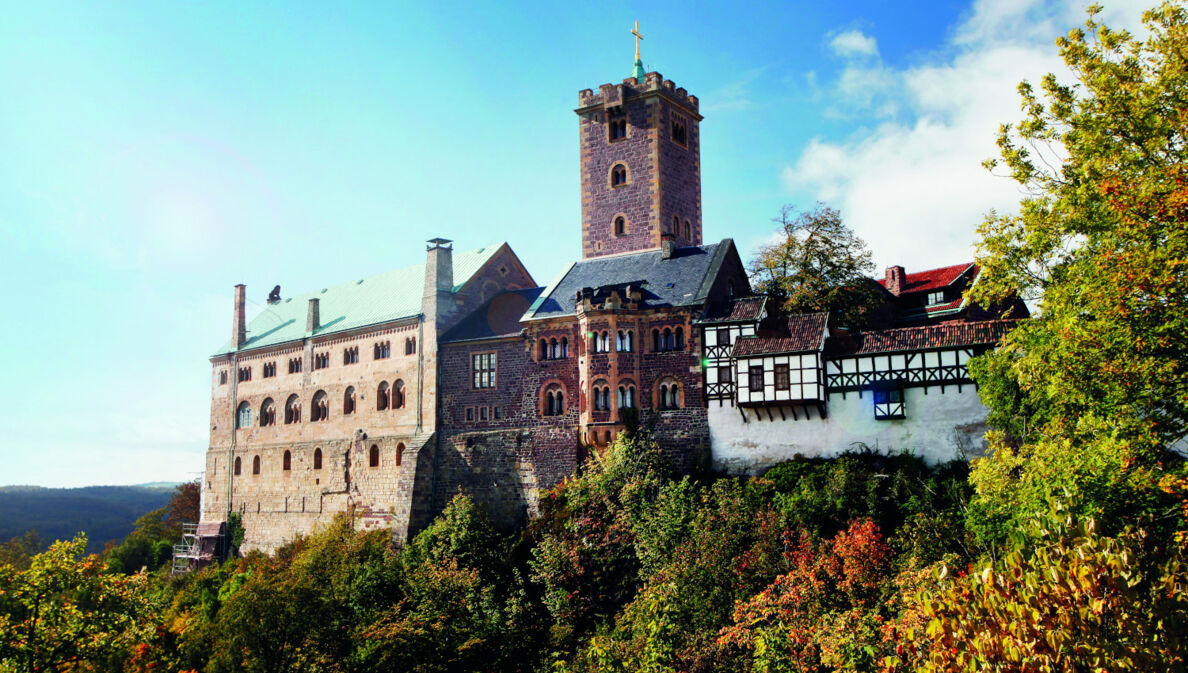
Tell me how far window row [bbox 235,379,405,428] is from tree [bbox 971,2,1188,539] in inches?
1265

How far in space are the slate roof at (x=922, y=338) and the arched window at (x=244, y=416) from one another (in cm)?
3994

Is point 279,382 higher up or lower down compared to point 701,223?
lower down

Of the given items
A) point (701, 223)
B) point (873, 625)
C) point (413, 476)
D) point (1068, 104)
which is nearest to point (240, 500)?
point (413, 476)

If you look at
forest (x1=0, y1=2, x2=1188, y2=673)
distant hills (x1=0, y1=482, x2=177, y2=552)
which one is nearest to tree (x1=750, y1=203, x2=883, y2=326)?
forest (x1=0, y1=2, x2=1188, y2=673)

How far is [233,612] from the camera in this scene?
1471 inches

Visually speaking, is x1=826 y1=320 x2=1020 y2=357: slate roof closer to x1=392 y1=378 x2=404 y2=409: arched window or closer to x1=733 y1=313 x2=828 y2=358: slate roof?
x1=733 y1=313 x2=828 y2=358: slate roof

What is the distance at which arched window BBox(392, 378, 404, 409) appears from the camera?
50.7m

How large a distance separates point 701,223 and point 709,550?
21.6m

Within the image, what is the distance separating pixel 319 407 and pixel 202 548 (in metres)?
13.8

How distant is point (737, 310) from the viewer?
1596 inches

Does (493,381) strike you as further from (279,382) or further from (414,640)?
(279,382)

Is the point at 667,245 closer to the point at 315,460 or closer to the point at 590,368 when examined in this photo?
the point at 590,368

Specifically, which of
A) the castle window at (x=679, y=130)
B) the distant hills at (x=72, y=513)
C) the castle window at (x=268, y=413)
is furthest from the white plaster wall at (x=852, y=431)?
the distant hills at (x=72, y=513)

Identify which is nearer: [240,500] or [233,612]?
[233,612]
